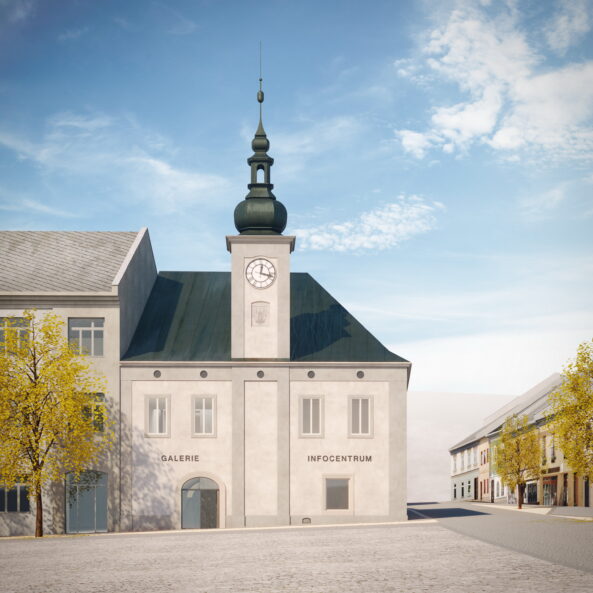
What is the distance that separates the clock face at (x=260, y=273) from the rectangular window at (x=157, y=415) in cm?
758

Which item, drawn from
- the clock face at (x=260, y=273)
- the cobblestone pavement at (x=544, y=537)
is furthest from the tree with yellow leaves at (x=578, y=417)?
the clock face at (x=260, y=273)

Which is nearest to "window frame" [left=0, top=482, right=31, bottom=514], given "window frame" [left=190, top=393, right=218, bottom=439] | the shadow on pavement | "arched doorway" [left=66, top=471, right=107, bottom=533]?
"arched doorway" [left=66, top=471, right=107, bottom=533]

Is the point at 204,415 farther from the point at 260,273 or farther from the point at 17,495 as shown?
the point at 17,495

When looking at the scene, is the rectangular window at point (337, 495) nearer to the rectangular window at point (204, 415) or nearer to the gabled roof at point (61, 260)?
the rectangular window at point (204, 415)

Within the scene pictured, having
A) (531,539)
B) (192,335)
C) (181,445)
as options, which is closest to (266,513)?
(181,445)

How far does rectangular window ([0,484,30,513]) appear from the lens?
150 feet

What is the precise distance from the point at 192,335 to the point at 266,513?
403 inches

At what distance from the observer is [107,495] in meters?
46.2

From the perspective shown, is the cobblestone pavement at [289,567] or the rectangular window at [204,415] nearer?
the cobblestone pavement at [289,567]

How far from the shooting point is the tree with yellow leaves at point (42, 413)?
139 feet

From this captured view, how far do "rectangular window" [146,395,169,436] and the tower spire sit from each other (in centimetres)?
993

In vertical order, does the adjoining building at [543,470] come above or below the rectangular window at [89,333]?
below

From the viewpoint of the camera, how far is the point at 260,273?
49.0m

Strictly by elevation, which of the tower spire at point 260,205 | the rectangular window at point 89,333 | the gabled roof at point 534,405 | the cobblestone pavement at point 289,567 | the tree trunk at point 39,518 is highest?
the tower spire at point 260,205
